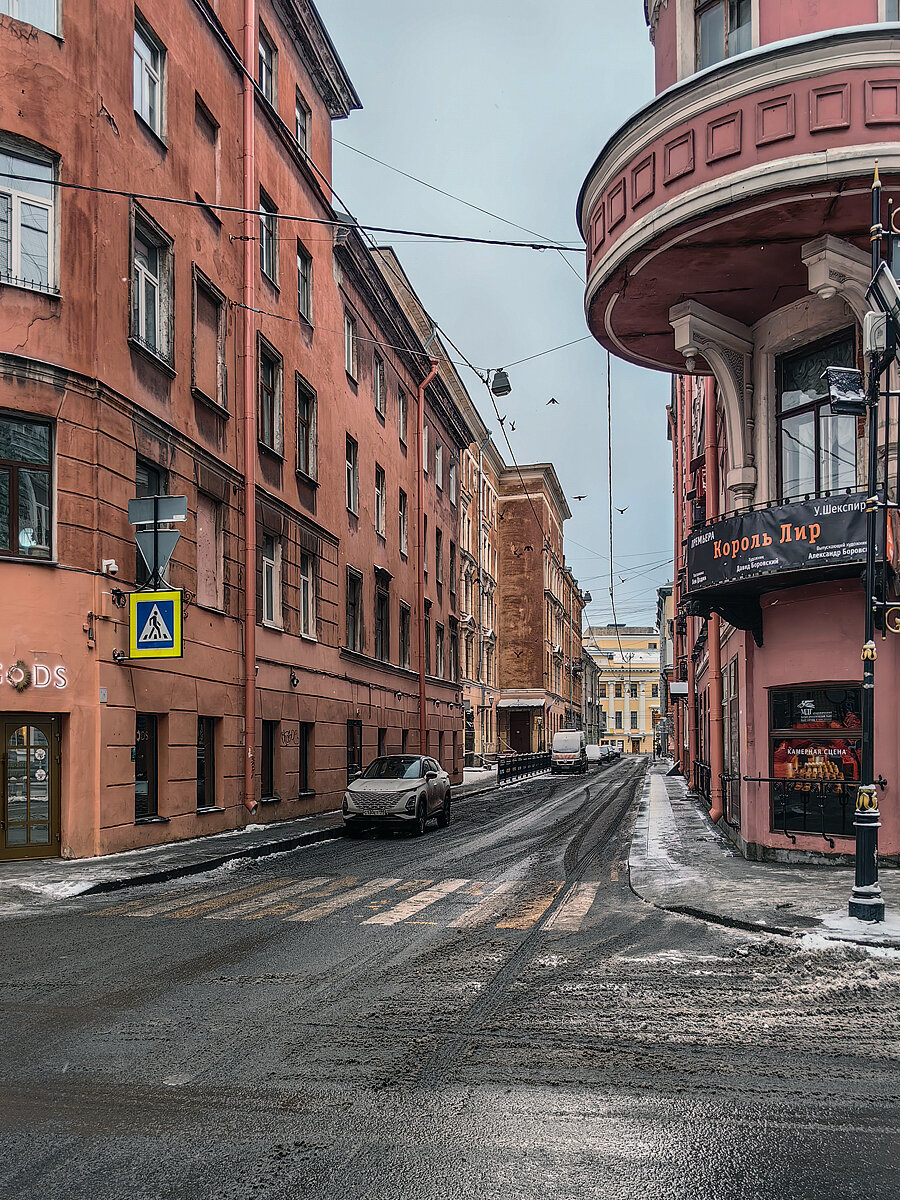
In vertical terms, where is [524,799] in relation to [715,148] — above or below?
A: below

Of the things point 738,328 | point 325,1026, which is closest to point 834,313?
point 738,328

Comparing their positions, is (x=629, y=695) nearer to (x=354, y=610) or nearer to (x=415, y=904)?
(x=354, y=610)

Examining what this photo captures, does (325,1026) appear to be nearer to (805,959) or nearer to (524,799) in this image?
(805,959)

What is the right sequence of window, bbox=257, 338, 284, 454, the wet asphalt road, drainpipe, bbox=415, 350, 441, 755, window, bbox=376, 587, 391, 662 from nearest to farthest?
the wet asphalt road < window, bbox=257, 338, 284, 454 < window, bbox=376, 587, 391, 662 < drainpipe, bbox=415, 350, 441, 755

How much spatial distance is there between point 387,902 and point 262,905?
4.50 ft

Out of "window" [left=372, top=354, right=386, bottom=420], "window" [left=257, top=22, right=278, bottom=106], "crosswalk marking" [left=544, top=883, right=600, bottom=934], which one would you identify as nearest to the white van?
"window" [left=372, top=354, right=386, bottom=420]

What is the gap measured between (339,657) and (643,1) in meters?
16.8

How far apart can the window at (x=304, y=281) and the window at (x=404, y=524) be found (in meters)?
11.4

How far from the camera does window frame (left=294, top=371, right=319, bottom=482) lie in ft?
84.4

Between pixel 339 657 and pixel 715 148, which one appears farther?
pixel 339 657

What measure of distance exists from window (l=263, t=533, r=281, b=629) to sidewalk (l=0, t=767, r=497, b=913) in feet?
15.6

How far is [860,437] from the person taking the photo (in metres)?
14.6

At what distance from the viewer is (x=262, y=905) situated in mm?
11773

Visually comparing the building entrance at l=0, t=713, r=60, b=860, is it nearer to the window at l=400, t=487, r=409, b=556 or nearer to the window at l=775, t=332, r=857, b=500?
the window at l=775, t=332, r=857, b=500
